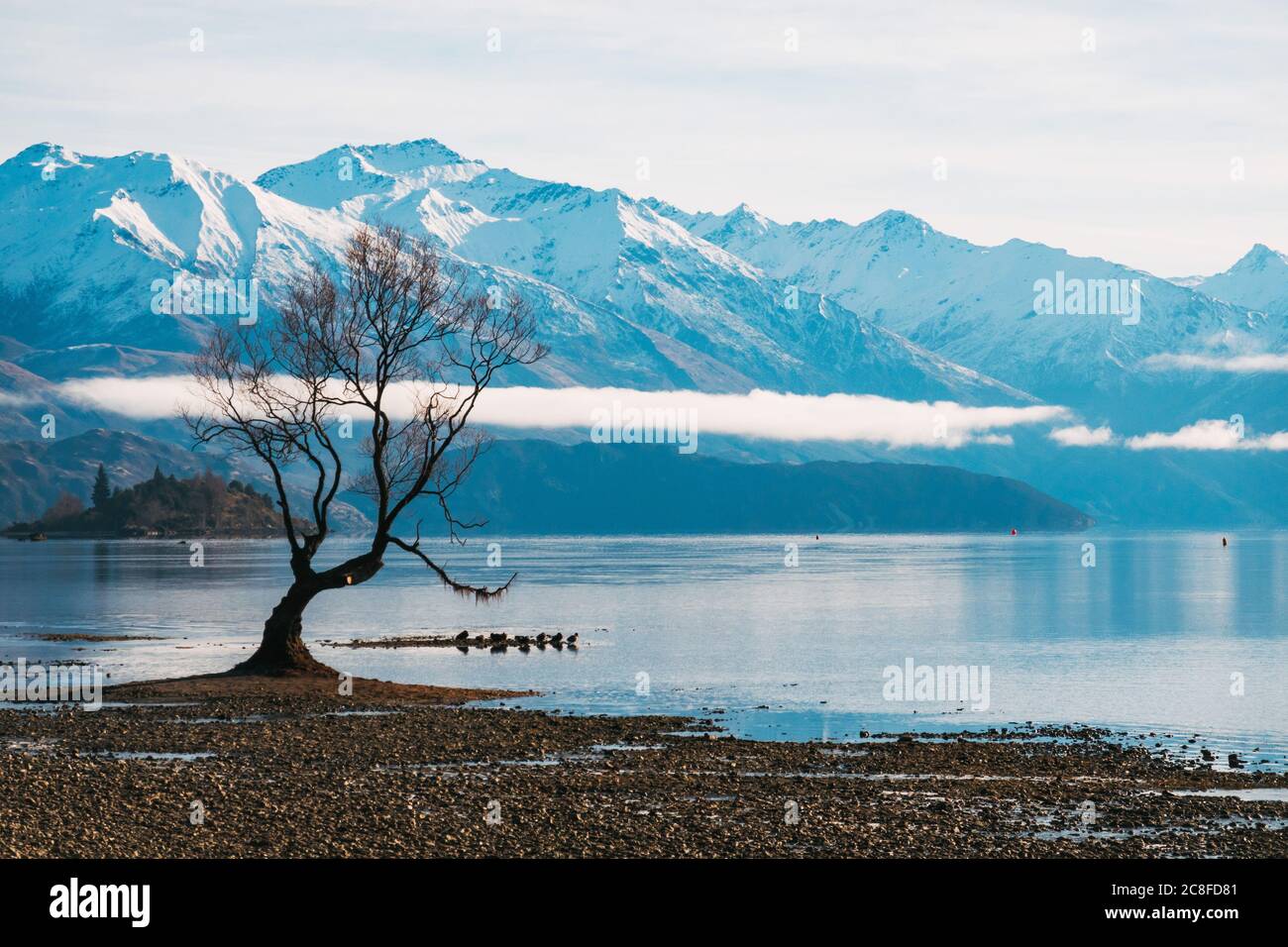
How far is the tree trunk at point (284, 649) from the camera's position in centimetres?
5947

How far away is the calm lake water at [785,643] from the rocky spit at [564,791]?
23.3 ft

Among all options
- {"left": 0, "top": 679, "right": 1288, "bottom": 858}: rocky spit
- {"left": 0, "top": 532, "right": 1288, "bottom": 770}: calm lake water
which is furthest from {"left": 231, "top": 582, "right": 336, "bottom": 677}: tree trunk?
{"left": 0, "top": 679, "right": 1288, "bottom": 858}: rocky spit

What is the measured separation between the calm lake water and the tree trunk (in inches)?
297

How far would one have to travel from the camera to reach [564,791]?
113ft

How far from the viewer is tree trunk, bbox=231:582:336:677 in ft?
195

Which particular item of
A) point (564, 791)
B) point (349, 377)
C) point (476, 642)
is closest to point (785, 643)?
point (476, 642)

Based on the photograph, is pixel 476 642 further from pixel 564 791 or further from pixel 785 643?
pixel 564 791

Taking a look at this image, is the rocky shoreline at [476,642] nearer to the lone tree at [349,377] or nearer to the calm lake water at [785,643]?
the calm lake water at [785,643]

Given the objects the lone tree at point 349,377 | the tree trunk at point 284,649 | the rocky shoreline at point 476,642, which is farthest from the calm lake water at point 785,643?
the lone tree at point 349,377

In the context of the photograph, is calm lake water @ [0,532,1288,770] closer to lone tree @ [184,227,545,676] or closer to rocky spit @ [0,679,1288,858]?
rocky spit @ [0,679,1288,858]

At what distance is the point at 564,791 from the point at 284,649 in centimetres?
2808

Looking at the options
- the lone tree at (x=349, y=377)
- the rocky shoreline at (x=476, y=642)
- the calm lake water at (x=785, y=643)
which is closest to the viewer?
the lone tree at (x=349, y=377)

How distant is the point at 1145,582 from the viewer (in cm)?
18525
